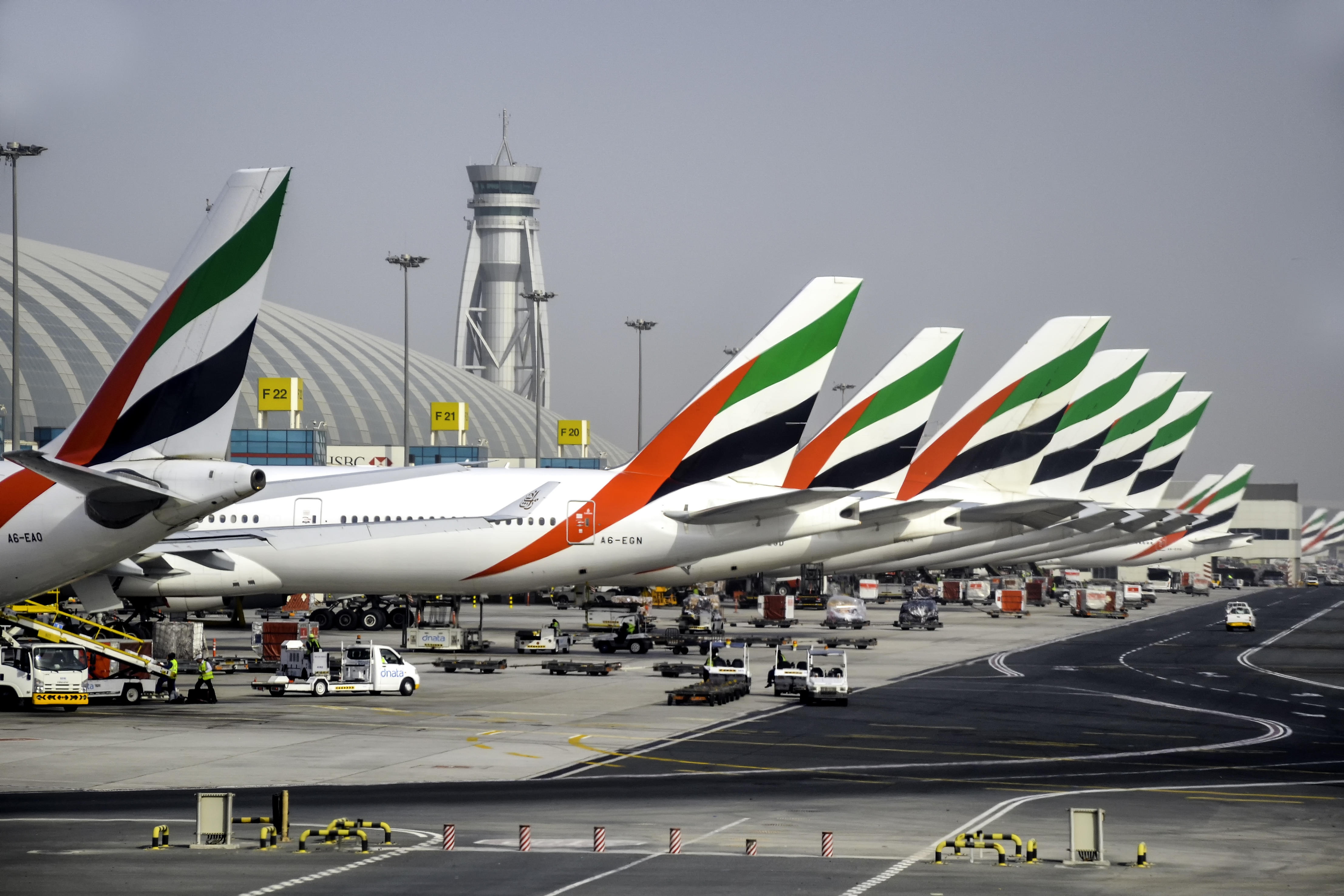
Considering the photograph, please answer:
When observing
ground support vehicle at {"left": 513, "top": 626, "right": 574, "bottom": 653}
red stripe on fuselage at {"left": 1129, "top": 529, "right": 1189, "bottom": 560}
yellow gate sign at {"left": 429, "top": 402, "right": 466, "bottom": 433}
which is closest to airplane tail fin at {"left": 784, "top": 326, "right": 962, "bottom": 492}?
ground support vehicle at {"left": 513, "top": 626, "right": 574, "bottom": 653}

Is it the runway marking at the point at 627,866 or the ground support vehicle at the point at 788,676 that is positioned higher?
the ground support vehicle at the point at 788,676

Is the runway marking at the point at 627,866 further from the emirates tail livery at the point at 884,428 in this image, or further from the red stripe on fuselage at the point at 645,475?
the emirates tail livery at the point at 884,428

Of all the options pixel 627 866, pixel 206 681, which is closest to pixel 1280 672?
pixel 206 681

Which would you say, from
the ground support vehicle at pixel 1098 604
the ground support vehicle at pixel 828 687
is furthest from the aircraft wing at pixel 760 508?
the ground support vehicle at pixel 1098 604

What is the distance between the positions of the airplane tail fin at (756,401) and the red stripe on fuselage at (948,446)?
659 inches

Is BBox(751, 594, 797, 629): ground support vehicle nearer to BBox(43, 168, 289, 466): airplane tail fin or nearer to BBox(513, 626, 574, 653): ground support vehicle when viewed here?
BBox(513, 626, 574, 653): ground support vehicle

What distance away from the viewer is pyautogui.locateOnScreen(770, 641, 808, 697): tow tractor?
141 feet

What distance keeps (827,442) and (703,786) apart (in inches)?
1481

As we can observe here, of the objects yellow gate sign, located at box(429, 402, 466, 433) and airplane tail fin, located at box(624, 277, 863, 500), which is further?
yellow gate sign, located at box(429, 402, 466, 433)

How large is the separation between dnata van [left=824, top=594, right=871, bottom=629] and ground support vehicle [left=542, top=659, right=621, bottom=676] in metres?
31.6

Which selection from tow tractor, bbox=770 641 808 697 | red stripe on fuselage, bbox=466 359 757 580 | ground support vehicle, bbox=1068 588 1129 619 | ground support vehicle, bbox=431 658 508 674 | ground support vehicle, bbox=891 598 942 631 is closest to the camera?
tow tractor, bbox=770 641 808 697

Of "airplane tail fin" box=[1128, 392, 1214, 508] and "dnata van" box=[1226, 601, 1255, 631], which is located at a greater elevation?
"airplane tail fin" box=[1128, 392, 1214, 508]

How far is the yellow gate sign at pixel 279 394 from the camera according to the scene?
354ft

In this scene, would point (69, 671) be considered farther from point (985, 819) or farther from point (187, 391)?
point (985, 819)
